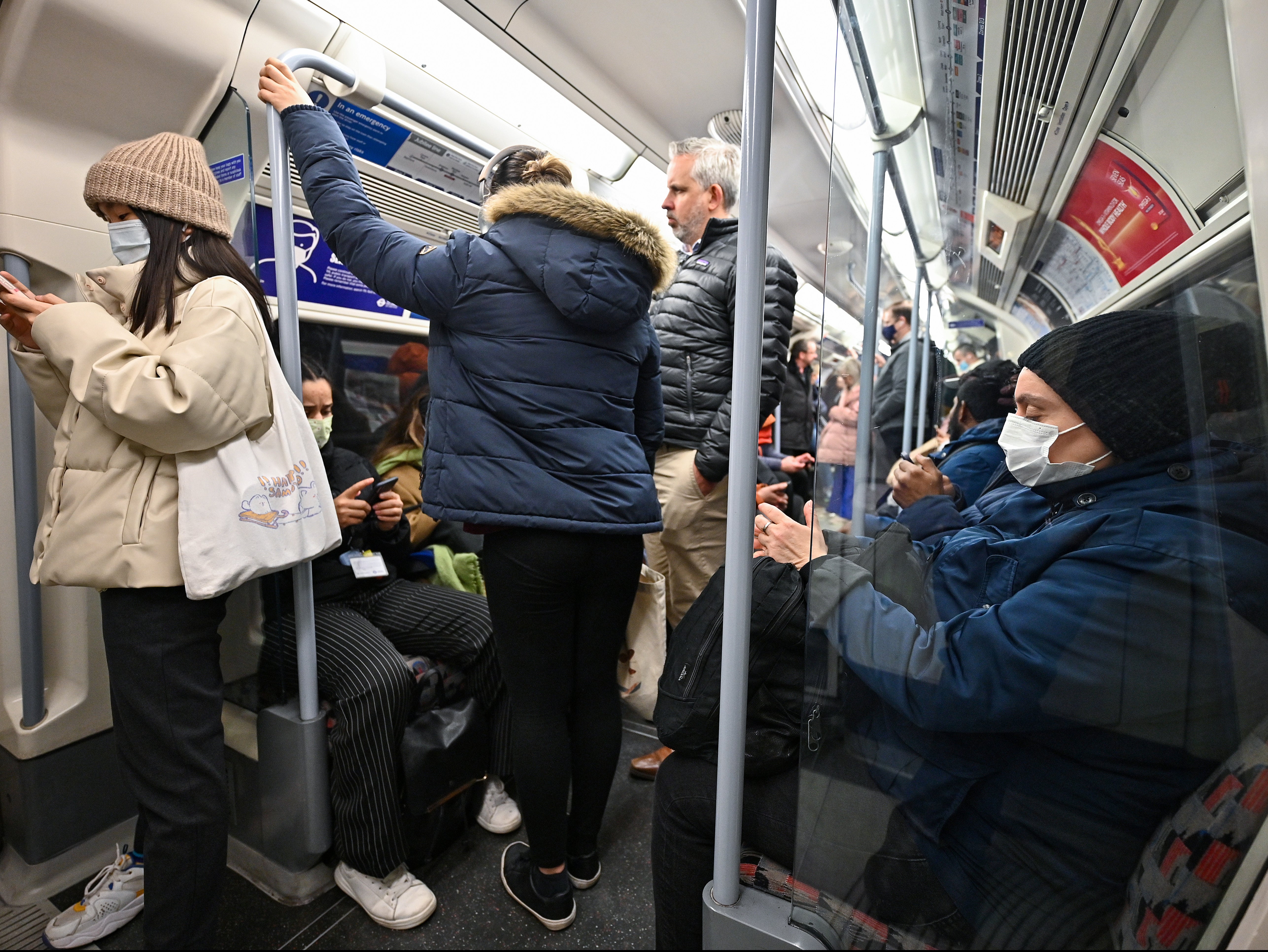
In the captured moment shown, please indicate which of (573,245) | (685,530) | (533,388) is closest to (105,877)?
(533,388)

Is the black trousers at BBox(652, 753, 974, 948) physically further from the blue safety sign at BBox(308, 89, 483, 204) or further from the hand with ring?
the blue safety sign at BBox(308, 89, 483, 204)

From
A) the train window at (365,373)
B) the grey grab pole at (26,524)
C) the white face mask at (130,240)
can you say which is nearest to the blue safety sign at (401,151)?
the train window at (365,373)

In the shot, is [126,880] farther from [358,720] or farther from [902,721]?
[902,721]

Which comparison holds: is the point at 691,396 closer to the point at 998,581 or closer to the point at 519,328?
the point at 519,328

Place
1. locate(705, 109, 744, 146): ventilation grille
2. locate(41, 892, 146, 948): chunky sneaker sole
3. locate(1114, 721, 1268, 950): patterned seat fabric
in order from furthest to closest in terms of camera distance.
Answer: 1. locate(705, 109, 744, 146): ventilation grille
2. locate(41, 892, 146, 948): chunky sneaker sole
3. locate(1114, 721, 1268, 950): patterned seat fabric

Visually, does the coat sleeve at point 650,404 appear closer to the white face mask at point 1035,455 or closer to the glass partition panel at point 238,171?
the white face mask at point 1035,455

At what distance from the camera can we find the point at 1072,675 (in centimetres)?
65

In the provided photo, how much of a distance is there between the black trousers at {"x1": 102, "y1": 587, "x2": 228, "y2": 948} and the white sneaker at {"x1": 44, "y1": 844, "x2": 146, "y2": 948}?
0.28 metres

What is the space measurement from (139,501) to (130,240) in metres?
0.52

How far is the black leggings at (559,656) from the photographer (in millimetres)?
1275

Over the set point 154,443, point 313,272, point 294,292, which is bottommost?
point 154,443

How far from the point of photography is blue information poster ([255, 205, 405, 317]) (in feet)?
7.34

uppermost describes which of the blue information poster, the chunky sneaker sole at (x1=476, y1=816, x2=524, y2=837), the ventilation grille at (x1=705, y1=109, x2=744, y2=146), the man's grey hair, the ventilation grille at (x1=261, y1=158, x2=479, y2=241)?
the ventilation grille at (x1=705, y1=109, x2=744, y2=146)

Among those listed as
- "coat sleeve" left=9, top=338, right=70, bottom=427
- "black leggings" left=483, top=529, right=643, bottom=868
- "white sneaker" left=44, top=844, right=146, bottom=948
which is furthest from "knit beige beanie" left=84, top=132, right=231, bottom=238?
"white sneaker" left=44, top=844, right=146, bottom=948
